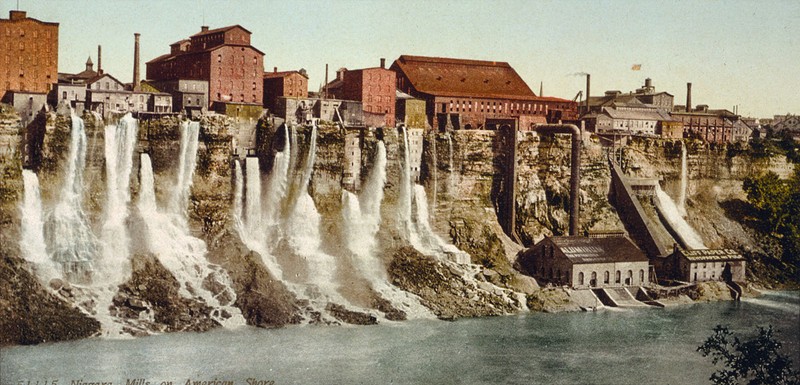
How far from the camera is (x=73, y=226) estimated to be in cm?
6531

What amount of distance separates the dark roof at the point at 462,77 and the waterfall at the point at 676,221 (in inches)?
602

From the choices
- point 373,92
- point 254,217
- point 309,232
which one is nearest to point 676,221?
point 373,92

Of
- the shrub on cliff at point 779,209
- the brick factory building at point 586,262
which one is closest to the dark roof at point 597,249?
the brick factory building at point 586,262

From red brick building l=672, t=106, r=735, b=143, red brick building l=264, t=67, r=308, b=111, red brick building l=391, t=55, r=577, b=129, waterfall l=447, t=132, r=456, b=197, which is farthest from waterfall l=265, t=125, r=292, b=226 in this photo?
red brick building l=672, t=106, r=735, b=143

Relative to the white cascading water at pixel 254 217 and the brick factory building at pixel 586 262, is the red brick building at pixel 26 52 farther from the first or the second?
the brick factory building at pixel 586 262

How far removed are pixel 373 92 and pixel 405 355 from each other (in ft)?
111

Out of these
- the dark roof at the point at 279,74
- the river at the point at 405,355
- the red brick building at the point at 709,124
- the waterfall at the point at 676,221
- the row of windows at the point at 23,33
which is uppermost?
the row of windows at the point at 23,33

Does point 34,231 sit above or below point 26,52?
below

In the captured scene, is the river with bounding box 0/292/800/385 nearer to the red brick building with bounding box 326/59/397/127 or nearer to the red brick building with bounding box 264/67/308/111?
the red brick building with bounding box 326/59/397/127

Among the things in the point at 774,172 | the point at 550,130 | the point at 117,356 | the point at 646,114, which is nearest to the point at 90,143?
the point at 117,356

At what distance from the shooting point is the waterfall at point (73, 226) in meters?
63.2

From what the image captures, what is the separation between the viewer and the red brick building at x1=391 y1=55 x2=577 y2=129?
91312 mm

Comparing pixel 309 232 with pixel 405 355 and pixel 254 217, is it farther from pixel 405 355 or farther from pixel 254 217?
pixel 405 355

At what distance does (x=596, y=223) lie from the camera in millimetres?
88188
